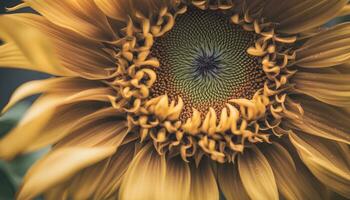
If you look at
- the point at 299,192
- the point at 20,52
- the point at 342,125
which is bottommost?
the point at 299,192

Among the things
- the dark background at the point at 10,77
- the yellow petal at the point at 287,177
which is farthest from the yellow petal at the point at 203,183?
the dark background at the point at 10,77

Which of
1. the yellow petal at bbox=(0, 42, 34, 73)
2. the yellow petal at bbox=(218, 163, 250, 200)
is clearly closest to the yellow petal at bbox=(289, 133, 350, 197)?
the yellow petal at bbox=(218, 163, 250, 200)

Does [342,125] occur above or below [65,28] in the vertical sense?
below

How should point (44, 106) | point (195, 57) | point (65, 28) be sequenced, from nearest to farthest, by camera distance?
point (44, 106), point (65, 28), point (195, 57)

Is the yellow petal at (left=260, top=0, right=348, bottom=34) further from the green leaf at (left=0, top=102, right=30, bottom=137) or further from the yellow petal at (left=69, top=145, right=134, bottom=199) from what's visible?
the green leaf at (left=0, top=102, right=30, bottom=137)

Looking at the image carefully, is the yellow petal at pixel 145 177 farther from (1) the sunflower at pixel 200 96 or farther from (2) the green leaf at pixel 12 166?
(2) the green leaf at pixel 12 166

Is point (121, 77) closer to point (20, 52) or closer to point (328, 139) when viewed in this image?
point (20, 52)

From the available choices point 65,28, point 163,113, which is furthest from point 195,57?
point 65,28
